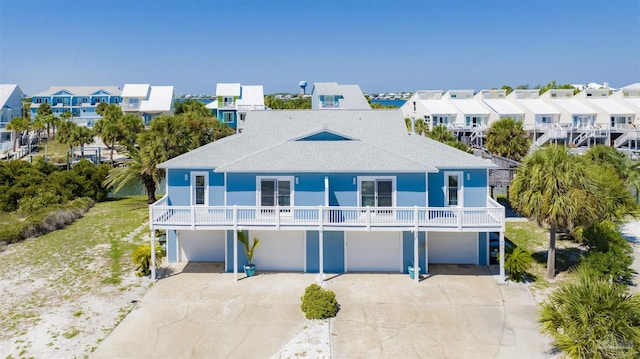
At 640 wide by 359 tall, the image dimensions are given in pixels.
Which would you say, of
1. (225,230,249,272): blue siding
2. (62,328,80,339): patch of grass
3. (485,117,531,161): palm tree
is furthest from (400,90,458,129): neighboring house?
(62,328,80,339): patch of grass

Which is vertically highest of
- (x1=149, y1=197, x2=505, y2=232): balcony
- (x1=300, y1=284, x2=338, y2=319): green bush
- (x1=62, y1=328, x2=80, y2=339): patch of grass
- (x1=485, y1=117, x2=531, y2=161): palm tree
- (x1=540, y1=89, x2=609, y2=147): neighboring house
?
(x1=540, y1=89, x2=609, y2=147): neighboring house

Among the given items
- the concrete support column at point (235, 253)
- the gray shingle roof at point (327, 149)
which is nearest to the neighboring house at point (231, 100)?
the gray shingle roof at point (327, 149)

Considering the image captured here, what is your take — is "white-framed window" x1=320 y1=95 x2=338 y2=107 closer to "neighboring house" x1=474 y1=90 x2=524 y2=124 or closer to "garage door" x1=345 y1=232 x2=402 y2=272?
"neighboring house" x1=474 y1=90 x2=524 y2=124

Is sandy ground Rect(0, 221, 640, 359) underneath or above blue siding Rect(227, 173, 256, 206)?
underneath

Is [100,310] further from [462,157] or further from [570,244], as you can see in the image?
[570,244]

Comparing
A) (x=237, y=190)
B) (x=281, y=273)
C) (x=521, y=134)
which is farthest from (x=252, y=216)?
(x=521, y=134)

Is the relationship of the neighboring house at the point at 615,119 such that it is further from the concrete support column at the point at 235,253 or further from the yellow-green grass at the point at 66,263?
the yellow-green grass at the point at 66,263

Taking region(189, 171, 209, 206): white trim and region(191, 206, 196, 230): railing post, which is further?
region(189, 171, 209, 206): white trim
